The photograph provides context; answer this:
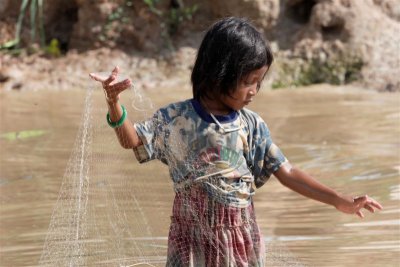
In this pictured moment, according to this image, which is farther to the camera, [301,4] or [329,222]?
[301,4]

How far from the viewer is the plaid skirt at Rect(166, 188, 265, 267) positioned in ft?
11.3

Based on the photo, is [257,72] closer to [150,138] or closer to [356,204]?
[150,138]

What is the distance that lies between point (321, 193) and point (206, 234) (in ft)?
1.60

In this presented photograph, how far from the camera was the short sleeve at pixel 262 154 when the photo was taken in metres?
3.62

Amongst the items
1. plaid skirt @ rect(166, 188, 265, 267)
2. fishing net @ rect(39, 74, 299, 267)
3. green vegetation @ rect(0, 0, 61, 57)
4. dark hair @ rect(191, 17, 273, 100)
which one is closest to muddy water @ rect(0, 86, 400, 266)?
fishing net @ rect(39, 74, 299, 267)

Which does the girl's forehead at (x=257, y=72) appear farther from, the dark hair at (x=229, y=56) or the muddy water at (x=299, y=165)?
the muddy water at (x=299, y=165)

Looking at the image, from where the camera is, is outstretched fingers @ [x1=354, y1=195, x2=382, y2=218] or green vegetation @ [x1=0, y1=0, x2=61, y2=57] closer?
outstretched fingers @ [x1=354, y1=195, x2=382, y2=218]

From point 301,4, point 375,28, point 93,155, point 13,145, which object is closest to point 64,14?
point 301,4

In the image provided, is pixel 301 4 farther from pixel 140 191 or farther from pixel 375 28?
pixel 140 191

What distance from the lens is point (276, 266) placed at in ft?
13.1

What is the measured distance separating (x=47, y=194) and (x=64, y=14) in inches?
264

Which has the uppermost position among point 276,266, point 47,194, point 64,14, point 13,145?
point 276,266

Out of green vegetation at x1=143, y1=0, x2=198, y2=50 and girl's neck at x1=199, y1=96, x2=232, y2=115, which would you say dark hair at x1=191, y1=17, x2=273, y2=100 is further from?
green vegetation at x1=143, y1=0, x2=198, y2=50

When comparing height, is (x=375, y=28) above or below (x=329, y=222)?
below
